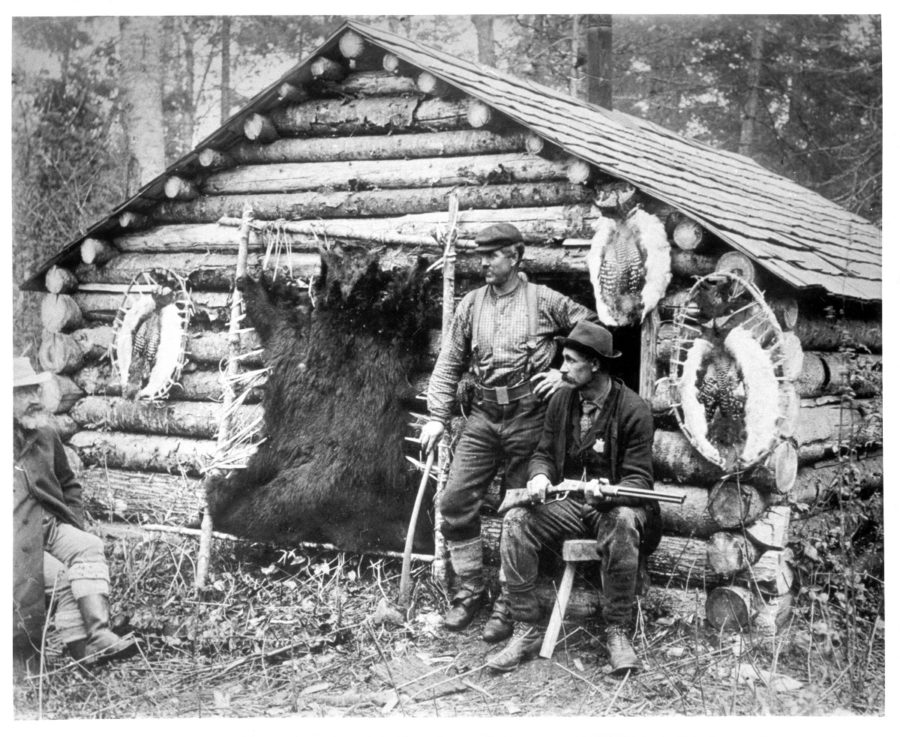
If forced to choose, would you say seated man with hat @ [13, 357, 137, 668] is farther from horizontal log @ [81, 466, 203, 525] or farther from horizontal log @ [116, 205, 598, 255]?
horizontal log @ [116, 205, 598, 255]

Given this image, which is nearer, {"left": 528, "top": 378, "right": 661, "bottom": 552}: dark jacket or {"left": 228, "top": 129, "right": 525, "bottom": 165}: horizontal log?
{"left": 528, "top": 378, "right": 661, "bottom": 552}: dark jacket

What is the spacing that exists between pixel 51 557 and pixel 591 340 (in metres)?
3.63

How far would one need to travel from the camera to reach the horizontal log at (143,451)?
249 inches

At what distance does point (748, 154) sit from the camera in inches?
372

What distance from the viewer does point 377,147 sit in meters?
6.08

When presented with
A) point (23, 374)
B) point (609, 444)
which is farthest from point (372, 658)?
point (23, 374)

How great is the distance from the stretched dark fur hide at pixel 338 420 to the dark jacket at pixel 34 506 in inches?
36.0

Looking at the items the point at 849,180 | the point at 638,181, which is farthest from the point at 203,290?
the point at 849,180

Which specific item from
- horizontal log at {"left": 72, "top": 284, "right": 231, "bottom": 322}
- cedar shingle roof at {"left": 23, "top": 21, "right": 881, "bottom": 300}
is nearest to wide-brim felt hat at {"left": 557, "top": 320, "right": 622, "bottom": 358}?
cedar shingle roof at {"left": 23, "top": 21, "right": 881, "bottom": 300}

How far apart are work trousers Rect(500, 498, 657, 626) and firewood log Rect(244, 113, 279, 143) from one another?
3.14 meters

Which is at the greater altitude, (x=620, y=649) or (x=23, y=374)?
(x=23, y=374)

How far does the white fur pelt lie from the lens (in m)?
5.11

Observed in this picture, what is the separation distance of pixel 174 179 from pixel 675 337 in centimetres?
363

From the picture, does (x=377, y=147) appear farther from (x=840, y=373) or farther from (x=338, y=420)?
(x=840, y=373)
